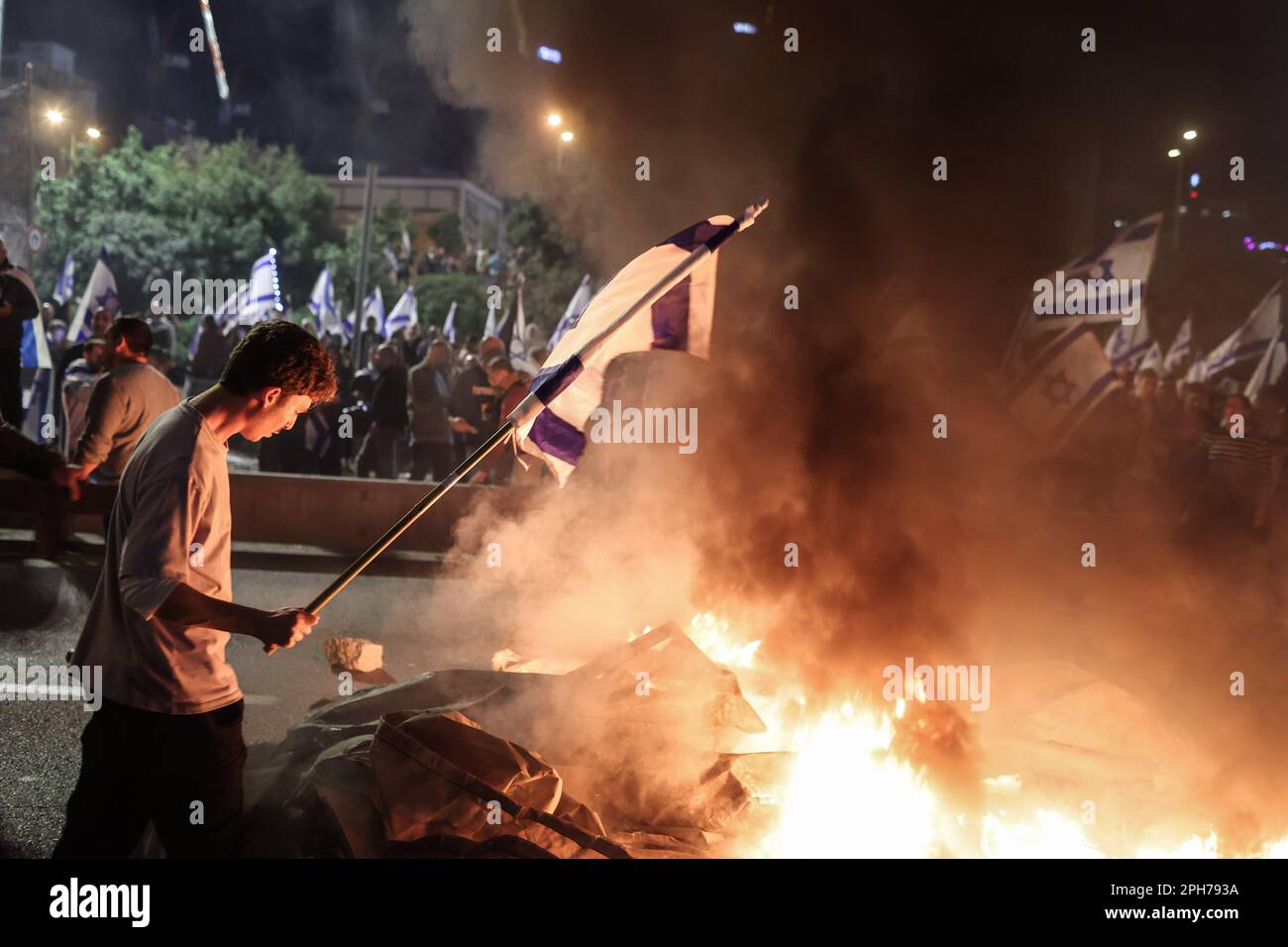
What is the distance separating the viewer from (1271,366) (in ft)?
43.9

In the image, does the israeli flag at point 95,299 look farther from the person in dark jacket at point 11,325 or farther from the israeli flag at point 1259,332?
the israeli flag at point 1259,332

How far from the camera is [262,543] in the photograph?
9.56 m

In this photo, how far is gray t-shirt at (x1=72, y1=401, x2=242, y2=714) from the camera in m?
2.43

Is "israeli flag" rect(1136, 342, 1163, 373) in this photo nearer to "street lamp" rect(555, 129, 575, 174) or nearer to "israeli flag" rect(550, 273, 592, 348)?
"israeli flag" rect(550, 273, 592, 348)

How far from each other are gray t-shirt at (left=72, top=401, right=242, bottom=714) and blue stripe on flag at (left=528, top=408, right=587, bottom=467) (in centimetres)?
141

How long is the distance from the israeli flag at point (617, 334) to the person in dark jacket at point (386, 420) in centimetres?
798

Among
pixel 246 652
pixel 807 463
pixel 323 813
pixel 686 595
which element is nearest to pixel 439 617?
pixel 246 652

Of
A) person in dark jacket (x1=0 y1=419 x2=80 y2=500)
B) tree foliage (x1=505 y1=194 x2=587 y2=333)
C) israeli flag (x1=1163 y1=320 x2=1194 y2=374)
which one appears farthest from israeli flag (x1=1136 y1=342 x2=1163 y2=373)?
person in dark jacket (x1=0 y1=419 x2=80 y2=500)

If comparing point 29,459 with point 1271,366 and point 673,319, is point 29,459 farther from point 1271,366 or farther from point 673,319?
point 1271,366

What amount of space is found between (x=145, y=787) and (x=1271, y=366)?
1449 cm

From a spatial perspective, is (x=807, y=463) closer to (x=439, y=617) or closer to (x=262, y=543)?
(x=439, y=617)

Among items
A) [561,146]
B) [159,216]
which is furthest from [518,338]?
[159,216]
